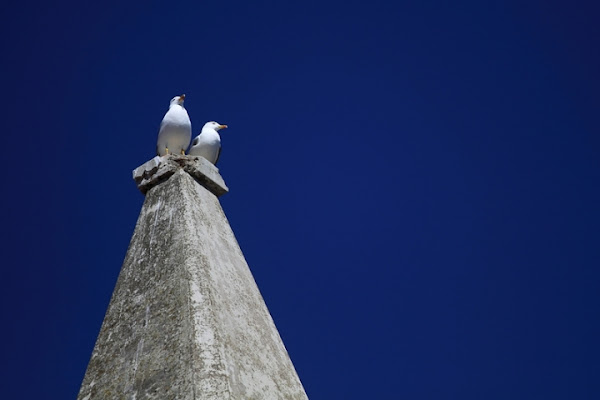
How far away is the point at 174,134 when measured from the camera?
701cm

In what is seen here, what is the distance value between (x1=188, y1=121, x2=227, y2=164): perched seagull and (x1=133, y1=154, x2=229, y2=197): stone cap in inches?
34.7

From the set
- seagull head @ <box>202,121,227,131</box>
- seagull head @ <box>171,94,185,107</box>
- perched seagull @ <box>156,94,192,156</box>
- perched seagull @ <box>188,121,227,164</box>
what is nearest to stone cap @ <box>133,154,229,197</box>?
perched seagull @ <box>156,94,192,156</box>

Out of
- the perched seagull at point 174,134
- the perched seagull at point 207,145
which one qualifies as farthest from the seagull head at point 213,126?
the perched seagull at point 174,134

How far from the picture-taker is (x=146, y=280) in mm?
5145

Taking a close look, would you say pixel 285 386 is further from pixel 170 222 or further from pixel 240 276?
pixel 170 222

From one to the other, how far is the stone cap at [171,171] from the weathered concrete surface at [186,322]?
Answer: 0.24 meters

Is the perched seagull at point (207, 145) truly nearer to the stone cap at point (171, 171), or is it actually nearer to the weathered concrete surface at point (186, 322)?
the stone cap at point (171, 171)

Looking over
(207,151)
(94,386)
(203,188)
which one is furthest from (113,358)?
(207,151)

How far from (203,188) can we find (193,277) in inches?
65.6

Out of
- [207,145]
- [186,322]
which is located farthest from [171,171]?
[186,322]

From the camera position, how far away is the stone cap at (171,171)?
245 inches

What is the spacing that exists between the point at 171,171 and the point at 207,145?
4.14ft

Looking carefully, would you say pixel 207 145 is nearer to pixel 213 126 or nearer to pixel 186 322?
pixel 213 126

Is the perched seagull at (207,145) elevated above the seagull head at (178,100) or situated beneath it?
situated beneath
